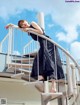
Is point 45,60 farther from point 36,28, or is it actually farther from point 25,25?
point 25,25

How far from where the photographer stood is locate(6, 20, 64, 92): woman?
11.8 ft

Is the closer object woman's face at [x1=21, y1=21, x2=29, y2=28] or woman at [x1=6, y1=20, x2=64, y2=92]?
woman at [x1=6, y1=20, x2=64, y2=92]

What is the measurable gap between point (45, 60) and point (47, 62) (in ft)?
0.15

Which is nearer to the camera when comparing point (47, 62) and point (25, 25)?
point (47, 62)

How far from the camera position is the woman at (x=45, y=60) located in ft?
11.8

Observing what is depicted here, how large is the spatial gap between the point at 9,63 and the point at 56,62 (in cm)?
101

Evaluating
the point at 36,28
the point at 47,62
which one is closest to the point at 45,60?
the point at 47,62

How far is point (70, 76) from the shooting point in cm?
368

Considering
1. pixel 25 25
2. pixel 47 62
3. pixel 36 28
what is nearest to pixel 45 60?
pixel 47 62

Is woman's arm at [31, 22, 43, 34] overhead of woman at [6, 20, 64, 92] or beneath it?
overhead

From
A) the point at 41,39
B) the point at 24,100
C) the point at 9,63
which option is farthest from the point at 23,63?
the point at 24,100

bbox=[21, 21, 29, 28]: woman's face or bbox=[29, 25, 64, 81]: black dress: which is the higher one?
bbox=[21, 21, 29, 28]: woman's face

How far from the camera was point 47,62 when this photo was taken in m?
3.61

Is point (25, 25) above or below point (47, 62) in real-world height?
above
